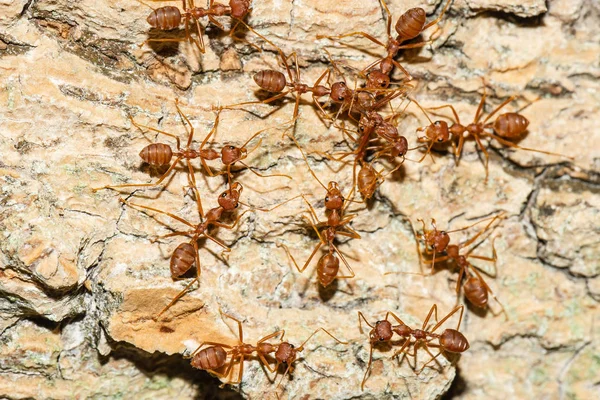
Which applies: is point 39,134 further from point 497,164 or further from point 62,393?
point 497,164

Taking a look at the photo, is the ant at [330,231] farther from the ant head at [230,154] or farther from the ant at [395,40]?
the ant at [395,40]

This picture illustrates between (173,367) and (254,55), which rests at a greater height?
(254,55)

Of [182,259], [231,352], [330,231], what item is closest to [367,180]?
[330,231]

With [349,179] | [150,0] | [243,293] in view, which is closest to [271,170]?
[349,179]

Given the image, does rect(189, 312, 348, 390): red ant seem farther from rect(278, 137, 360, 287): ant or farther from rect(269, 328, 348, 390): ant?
rect(278, 137, 360, 287): ant

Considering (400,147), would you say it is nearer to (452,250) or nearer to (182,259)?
(452,250)

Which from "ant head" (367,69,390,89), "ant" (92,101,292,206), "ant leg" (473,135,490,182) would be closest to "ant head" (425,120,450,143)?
"ant leg" (473,135,490,182)
